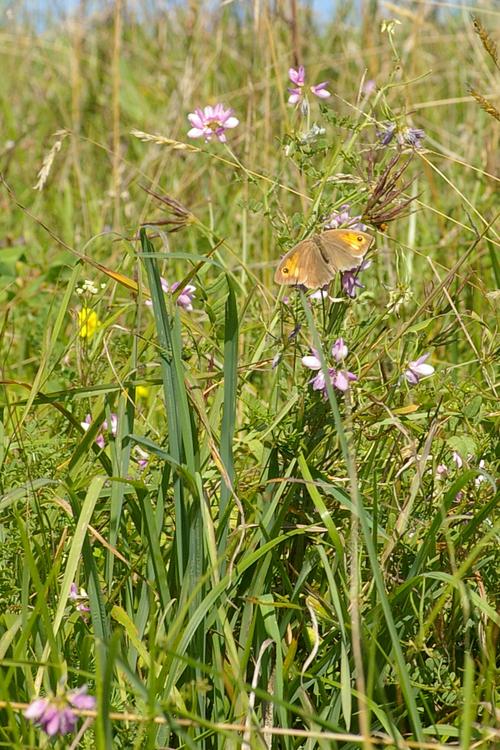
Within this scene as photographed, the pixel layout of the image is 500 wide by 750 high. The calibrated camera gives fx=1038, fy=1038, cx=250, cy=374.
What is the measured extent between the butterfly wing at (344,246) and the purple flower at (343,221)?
0.24ft

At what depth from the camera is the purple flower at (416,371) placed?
1.56 meters

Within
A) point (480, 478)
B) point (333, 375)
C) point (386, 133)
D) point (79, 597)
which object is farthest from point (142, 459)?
point (386, 133)

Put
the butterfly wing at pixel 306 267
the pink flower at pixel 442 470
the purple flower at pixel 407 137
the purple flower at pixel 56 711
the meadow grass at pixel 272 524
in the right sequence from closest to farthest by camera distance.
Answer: the purple flower at pixel 56 711 → the meadow grass at pixel 272 524 → the butterfly wing at pixel 306 267 → the purple flower at pixel 407 137 → the pink flower at pixel 442 470

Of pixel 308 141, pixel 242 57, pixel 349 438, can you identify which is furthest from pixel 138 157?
pixel 349 438

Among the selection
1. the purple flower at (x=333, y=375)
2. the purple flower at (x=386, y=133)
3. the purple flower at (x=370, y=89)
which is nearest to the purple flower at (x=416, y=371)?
the purple flower at (x=333, y=375)

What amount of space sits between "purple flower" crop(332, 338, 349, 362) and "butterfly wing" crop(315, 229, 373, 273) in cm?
11

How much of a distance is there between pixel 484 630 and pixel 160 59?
3.96 m

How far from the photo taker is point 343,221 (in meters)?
1.70

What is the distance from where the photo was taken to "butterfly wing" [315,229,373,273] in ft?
4.91

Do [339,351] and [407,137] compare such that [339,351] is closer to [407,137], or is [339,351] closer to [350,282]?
[350,282]

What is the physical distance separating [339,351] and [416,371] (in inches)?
5.8

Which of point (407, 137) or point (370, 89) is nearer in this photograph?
point (407, 137)

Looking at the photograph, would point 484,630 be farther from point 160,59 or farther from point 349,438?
point 160,59

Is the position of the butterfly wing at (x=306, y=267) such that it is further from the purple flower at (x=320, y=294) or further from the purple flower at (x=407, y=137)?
the purple flower at (x=407, y=137)
